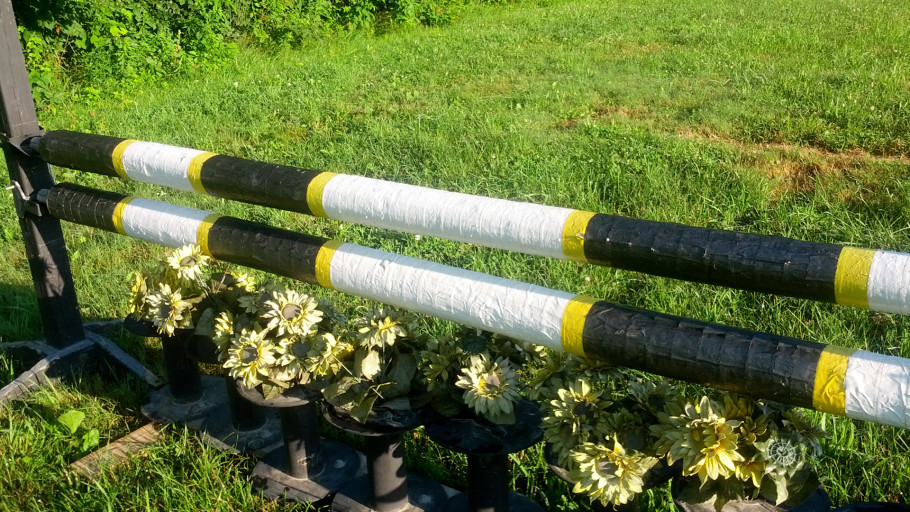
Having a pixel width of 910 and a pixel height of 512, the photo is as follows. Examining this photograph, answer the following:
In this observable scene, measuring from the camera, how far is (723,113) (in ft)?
20.0

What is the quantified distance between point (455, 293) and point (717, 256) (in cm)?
64

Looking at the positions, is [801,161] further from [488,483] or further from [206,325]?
[206,325]

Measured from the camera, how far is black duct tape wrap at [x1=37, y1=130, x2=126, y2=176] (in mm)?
2982

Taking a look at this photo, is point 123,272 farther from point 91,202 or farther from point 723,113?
point 723,113

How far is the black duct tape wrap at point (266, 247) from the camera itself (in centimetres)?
248

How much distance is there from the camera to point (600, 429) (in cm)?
198

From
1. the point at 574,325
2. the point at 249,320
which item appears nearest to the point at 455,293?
the point at 574,325

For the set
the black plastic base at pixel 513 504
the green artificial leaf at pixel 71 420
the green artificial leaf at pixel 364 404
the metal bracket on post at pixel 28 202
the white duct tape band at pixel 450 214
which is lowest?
the green artificial leaf at pixel 71 420

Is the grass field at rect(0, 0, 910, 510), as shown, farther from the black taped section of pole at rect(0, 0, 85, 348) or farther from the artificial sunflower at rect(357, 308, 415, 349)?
the artificial sunflower at rect(357, 308, 415, 349)

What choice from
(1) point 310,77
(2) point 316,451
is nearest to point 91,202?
(2) point 316,451

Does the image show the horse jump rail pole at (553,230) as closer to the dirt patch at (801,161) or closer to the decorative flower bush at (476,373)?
the decorative flower bush at (476,373)

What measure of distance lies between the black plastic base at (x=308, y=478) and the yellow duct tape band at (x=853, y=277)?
5.20 feet

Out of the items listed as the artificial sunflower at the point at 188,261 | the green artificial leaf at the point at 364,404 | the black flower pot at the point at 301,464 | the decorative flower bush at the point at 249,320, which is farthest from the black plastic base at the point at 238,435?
the green artificial leaf at the point at 364,404

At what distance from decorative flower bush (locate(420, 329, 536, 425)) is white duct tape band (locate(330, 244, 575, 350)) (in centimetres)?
12
